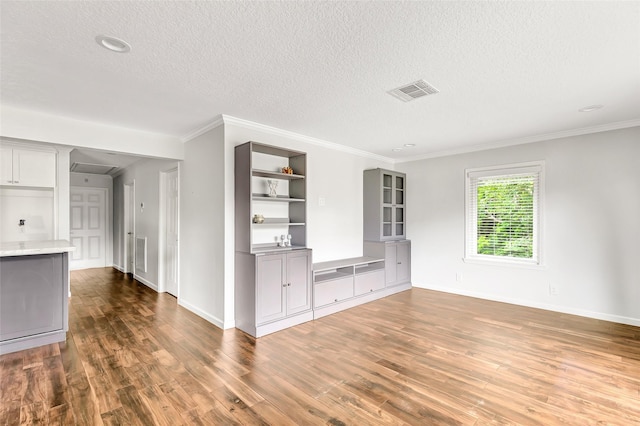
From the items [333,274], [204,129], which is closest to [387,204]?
[333,274]

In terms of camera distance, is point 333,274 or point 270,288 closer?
point 270,288

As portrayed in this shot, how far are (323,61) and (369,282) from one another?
137 inches

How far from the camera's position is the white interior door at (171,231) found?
488cm

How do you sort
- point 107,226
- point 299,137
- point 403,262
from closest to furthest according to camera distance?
1. point 299,137
2. point 403,262
3. point 107,226

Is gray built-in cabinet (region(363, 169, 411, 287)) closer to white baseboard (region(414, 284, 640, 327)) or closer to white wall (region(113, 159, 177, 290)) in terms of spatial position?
white baseboard (region(414, 284, 640, 327))

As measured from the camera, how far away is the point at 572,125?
3.97m

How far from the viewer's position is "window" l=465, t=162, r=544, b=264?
14.9ft

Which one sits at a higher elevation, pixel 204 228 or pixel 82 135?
pixel 82 135

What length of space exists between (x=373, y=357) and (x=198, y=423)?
1.59 meters

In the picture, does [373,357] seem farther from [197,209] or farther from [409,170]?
[409,170]

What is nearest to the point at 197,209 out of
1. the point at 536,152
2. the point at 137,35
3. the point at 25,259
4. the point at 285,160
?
the point at 285,160

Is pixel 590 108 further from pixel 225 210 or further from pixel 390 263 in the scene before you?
pixel 225 210

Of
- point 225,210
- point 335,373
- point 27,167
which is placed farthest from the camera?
point 27,167

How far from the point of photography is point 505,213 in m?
4.84
